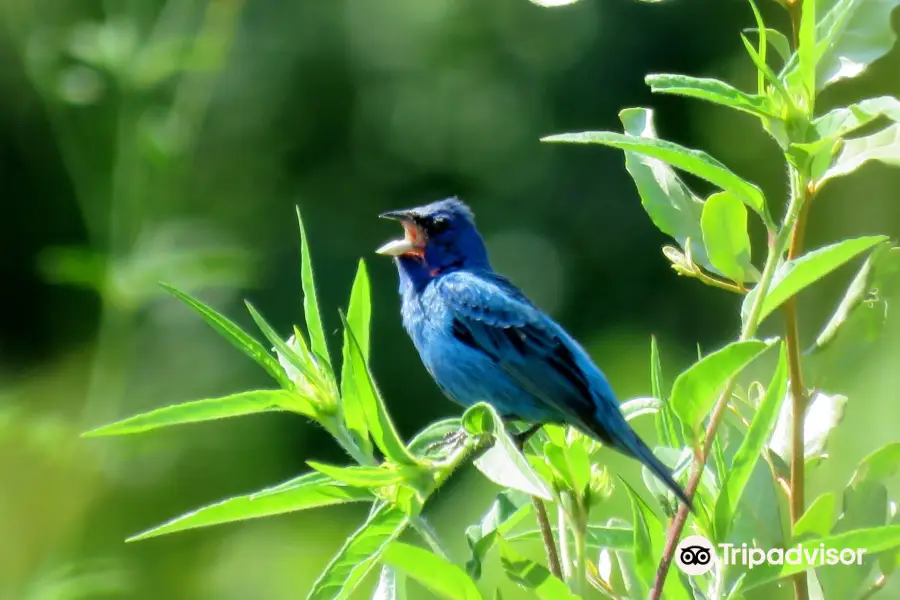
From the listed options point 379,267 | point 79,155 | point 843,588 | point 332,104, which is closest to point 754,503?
point 843,588

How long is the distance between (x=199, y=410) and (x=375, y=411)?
0.12m

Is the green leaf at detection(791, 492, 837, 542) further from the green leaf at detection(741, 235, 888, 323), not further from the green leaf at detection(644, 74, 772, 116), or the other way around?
the green leaf at detection(644, 74, 772, 116)

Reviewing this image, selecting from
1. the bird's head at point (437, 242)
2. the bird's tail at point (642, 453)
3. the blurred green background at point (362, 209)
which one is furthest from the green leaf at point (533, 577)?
the blurred green background at point (362, 209)

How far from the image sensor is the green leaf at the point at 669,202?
1.05 meters

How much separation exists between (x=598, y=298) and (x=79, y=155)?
13.1 feet

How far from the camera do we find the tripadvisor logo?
2.90ft

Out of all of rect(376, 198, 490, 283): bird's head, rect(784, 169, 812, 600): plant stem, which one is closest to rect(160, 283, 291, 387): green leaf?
rect(784, 169, 812, 600): plant stem

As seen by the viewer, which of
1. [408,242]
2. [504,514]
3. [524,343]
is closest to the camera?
[504,514]

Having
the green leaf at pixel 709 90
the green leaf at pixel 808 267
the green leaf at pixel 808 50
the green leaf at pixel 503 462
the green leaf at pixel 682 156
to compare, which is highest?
the green leaf at pixel 808 50

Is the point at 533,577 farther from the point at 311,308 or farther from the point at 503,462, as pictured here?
the point at 311,308

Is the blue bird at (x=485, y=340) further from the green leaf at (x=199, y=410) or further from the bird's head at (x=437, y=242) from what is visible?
the green leaf at (x=199, y=410)

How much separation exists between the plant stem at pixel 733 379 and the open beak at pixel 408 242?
1.22 metres

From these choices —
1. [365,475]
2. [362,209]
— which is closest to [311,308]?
[365,475]

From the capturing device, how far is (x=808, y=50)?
935mm
